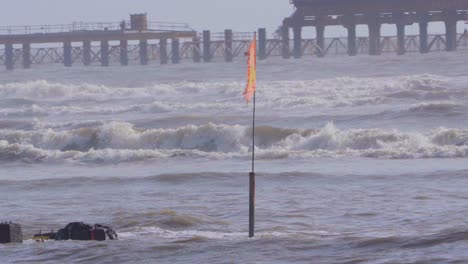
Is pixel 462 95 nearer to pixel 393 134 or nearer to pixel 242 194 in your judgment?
pixel 393 134

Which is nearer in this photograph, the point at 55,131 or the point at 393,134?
the point at 393,134

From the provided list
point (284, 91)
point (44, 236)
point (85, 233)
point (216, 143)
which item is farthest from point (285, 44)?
point (85, 233)

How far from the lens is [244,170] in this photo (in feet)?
89.6

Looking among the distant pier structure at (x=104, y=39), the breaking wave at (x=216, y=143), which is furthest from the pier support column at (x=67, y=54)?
the breaking wave at (x=216, y=143)

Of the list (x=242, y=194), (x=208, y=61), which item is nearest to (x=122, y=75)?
(x=208, y=61)

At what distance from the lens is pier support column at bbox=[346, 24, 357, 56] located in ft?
262

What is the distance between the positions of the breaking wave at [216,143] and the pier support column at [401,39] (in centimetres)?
3974

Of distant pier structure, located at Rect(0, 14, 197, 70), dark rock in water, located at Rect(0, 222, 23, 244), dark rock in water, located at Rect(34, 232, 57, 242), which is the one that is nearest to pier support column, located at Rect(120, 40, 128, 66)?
distant pier structure, located at Rect(0, 14, 197, 70)

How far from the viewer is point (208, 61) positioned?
83.9m

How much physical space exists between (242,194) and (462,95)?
71.2 ft

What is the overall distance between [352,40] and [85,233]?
6427 centimetres

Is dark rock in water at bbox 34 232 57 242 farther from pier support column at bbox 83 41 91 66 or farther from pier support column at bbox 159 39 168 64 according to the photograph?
pier support column at bbox 83 41 91 66

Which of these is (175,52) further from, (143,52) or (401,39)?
(401,39)

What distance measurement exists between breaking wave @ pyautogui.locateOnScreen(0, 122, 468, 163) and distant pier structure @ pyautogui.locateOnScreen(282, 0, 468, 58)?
41276 mm
